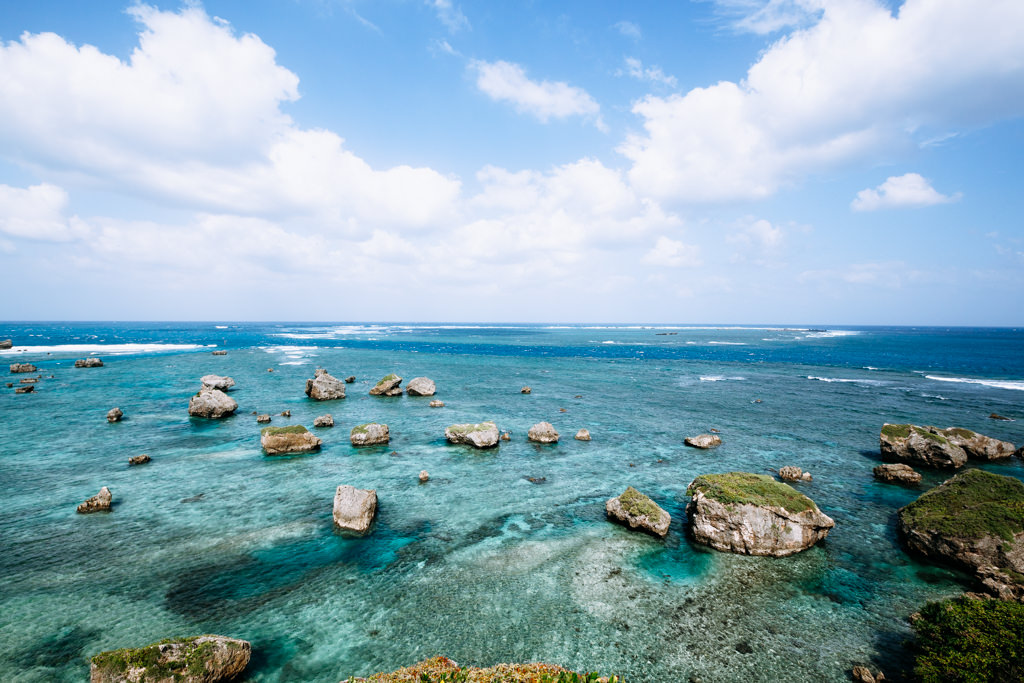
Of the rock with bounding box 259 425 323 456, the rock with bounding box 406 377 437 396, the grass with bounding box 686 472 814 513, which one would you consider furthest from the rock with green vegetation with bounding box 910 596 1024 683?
the rock with bounding box 406 377 437 396

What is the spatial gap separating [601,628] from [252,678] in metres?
11.6

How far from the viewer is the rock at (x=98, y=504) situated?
23.2 metres

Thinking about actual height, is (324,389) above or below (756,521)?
above

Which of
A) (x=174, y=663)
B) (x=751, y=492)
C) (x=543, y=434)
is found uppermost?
(x=751, y=492)

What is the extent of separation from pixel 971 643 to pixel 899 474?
2169cm

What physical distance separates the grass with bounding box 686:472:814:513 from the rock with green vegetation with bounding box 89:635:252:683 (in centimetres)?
2107

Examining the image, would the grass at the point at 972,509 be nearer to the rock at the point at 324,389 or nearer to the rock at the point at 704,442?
the rock at the point at 704,442

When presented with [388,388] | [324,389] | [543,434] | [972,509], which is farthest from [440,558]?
[324,389]

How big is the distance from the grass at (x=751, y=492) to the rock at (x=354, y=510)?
18157mm

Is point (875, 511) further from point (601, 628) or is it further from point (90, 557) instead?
point (90, 557)

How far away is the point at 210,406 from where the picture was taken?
43438mm

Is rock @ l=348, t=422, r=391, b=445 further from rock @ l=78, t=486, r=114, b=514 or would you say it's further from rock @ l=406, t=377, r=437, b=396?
rock @ l=406, t=377, r=437, b=396

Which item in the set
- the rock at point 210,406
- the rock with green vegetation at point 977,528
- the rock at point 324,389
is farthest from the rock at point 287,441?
the rock with green vegetation at point 977,528

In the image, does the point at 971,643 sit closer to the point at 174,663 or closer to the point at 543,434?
the point at 174,663
